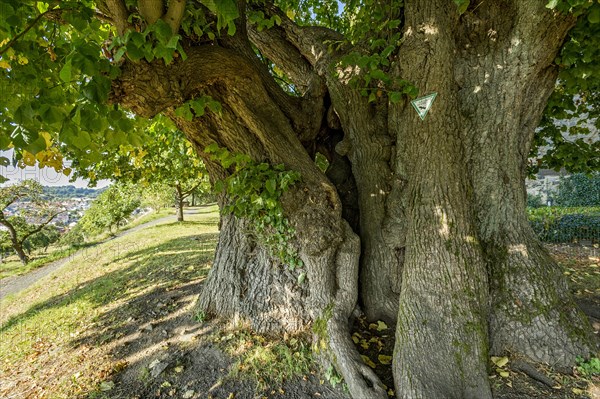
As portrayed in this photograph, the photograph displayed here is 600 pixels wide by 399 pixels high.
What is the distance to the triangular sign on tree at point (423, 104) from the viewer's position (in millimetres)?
2723

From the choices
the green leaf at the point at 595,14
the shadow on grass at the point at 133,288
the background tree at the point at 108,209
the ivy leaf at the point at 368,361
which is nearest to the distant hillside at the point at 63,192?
the background tree at the point at 108,209

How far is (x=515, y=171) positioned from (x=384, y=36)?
7.11 feet

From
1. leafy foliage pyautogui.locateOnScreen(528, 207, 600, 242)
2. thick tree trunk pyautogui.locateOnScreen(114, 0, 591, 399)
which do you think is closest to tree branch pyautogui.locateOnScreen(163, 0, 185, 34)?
thick tree trunk pyautogui.locateOnScreen(114, 0, 591, 399)

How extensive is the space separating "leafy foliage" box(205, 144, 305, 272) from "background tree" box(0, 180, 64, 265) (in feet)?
57.4

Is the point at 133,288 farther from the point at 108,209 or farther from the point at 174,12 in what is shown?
the point at 108,209

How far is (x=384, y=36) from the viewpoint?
338 centimetres

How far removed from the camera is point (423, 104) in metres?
2.74

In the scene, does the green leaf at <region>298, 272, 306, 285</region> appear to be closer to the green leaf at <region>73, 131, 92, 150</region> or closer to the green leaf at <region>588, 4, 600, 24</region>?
the green leaf at <region>73, 131, 92, 150</region>

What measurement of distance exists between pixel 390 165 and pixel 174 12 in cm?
255

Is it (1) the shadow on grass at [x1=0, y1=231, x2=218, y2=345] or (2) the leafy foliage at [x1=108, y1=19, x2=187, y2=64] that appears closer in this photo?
(2) the leafy foliage at [x1=108, y1=19, x2=187, y2=64]

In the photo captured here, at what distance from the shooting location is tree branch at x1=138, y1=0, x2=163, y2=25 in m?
1.76

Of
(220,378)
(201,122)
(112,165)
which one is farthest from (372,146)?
(112,165)

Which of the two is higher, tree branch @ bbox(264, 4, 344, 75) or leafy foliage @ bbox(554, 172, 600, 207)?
tree branch @ bbox(264, 4, 344, 75)

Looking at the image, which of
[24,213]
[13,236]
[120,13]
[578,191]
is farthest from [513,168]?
[24,213]
